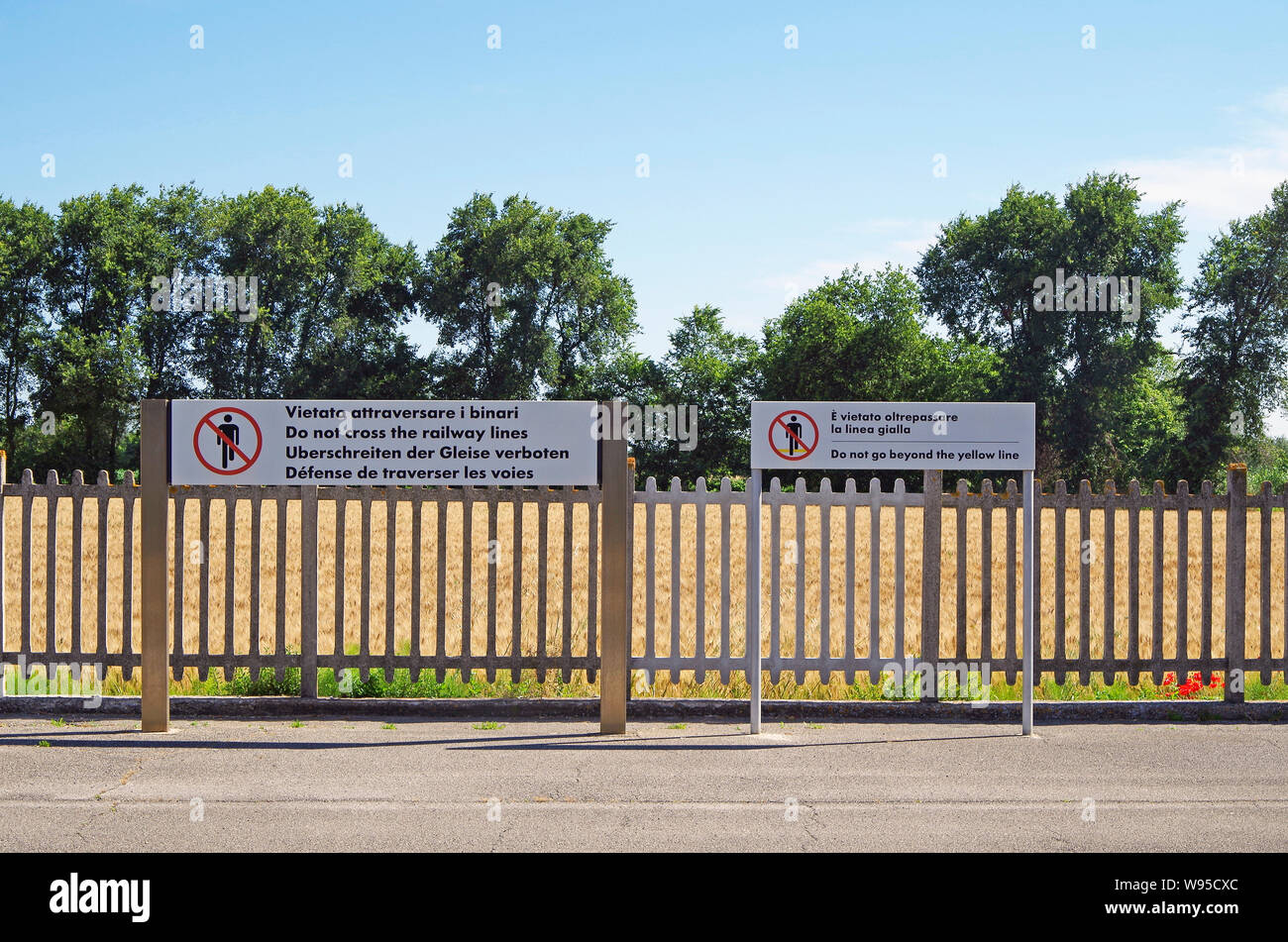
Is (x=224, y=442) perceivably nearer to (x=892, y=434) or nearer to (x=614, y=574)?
(x=614, y=574)

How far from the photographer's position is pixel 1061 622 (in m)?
9.57

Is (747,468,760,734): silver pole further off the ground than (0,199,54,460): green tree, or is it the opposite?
(0,199,54,460): green tree

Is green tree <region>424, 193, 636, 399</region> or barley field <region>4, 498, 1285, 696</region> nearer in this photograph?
barley field <region>4, 498, 1285, 696</region>

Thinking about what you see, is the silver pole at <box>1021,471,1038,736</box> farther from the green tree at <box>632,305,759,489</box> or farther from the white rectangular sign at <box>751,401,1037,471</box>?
the green tree at <box>632,305,759,489</box>

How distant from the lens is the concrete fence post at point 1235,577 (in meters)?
9.52

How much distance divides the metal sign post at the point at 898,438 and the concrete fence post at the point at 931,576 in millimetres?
716

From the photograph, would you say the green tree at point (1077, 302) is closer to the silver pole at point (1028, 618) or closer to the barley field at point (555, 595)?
the barley field at point (555, 595)

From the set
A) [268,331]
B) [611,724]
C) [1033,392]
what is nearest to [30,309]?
[268,331]

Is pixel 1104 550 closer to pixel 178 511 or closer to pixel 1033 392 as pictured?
pixel 178 511

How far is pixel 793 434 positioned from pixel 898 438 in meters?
0.83

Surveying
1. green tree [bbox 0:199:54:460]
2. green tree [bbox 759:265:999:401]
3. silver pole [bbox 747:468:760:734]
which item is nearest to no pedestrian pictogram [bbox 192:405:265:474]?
silver pole [bbox 747:468:760:734]

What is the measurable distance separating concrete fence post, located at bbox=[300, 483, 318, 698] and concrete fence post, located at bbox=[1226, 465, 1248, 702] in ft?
23.3

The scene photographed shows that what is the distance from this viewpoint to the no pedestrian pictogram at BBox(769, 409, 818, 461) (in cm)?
884

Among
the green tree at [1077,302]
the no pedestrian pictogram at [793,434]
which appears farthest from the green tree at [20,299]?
the no pedestrian pictogram at [793,434]
